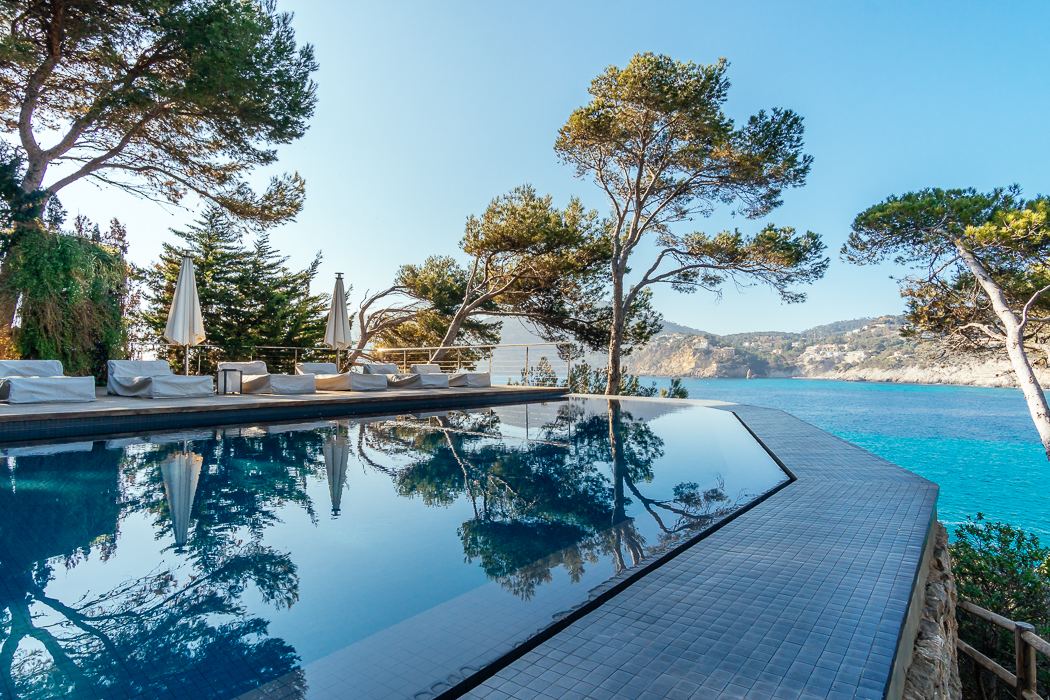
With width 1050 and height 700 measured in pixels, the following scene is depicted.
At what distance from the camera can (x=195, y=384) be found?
7.09 meters

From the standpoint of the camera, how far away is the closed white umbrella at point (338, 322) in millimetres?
9570

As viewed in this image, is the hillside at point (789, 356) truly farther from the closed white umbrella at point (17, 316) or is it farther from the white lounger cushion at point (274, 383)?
the closed white umbrella at point (17, 316)

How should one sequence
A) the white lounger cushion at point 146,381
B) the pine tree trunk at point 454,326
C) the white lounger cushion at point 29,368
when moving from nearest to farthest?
the white lounger cushion at point 29,368
the white lounger cushion at point 146,381
the pine tree trunk at point 454,326

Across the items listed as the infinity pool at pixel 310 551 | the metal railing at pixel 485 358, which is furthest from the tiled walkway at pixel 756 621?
the metal railing at pixel 485 358

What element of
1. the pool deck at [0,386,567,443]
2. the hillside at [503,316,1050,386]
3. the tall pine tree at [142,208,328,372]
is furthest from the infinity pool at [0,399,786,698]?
the hillside at [503,316,1050,386]

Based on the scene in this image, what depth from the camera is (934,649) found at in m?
1.96

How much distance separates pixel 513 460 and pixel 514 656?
299 centimetres

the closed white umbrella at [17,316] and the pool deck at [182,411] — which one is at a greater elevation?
the closed white umbrella at [17,316]

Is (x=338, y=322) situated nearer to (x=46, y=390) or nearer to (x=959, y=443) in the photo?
(x=46, y=390)

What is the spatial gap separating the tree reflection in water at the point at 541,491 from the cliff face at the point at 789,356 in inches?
1367

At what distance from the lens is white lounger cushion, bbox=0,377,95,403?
551 centimetres

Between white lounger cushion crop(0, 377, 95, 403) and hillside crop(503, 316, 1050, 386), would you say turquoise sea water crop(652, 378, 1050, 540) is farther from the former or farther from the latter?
white lounger cushion crop(0, 377, 95, 403)

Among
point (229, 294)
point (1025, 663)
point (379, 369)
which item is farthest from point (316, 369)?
point (1025, 663)

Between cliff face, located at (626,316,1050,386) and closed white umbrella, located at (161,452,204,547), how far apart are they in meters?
36.8
